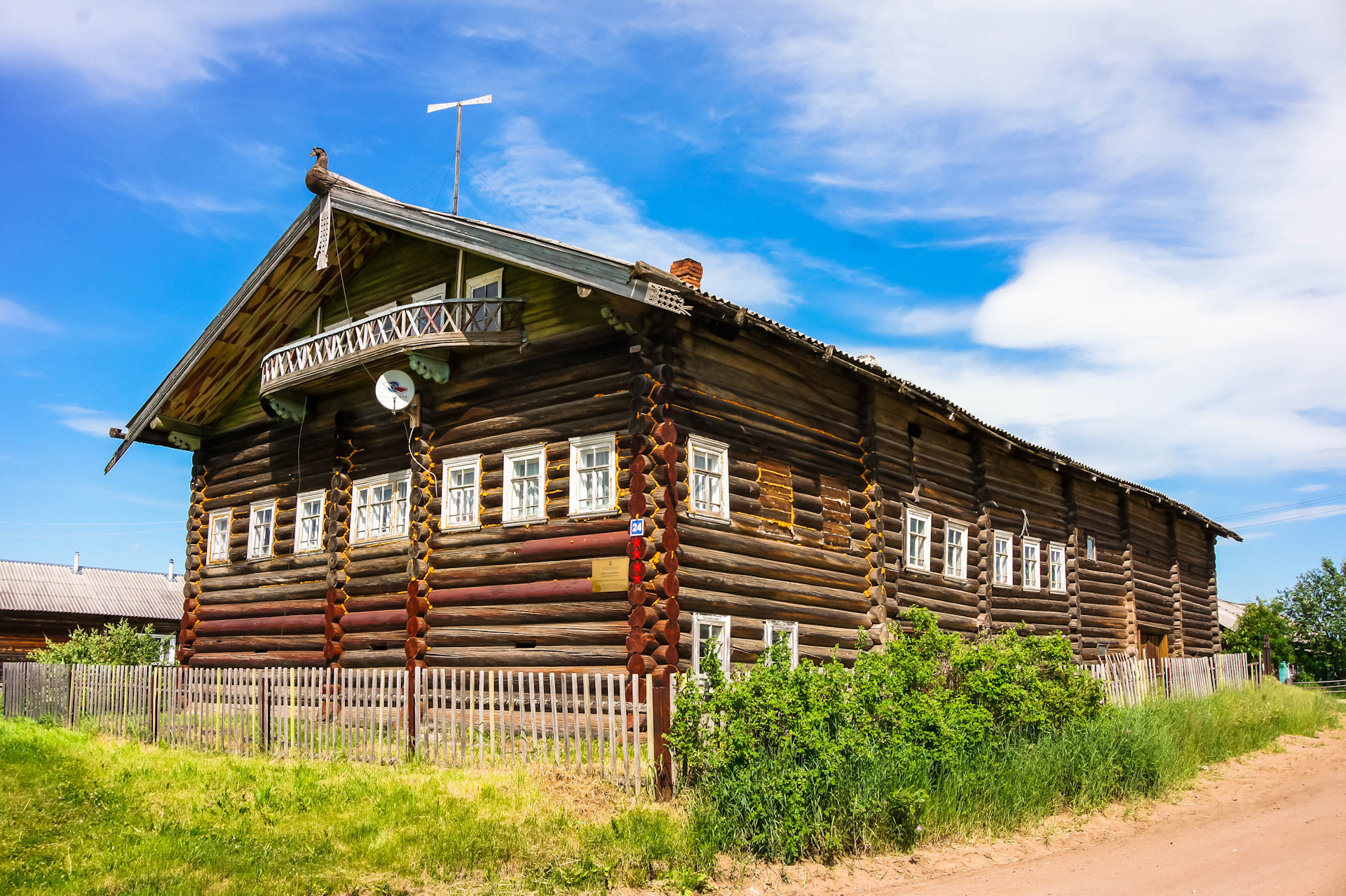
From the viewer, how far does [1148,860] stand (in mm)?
10344

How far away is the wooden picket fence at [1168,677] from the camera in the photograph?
1839cm

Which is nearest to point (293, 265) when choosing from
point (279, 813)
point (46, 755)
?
point (46, 755)

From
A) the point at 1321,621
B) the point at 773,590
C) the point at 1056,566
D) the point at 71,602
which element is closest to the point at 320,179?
the point at 773,590

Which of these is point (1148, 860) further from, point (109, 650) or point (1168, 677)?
point (109, 650)

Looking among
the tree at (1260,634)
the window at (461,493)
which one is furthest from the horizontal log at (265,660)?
the tree at (1260,634)

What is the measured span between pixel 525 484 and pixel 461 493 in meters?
1.55

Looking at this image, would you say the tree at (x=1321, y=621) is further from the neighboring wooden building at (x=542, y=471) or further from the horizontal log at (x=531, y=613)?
the horizontal log at (x=531, y=613)

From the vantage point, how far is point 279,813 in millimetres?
11234

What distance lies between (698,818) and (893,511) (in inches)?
412

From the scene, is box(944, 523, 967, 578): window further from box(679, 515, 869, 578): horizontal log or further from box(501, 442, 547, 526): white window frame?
box(501, 442, 547, 526): white window frame

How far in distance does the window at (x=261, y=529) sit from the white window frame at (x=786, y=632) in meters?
11.3

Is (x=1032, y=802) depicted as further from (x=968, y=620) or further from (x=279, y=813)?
(x=968, y=620)

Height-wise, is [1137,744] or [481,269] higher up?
[481,269]

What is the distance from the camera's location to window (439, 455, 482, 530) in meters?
17.3
